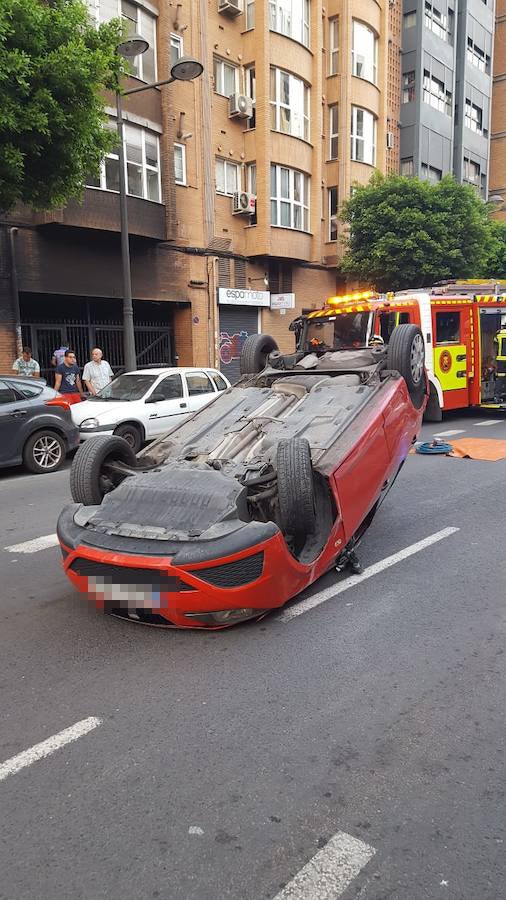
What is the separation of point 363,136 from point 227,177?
279 inches

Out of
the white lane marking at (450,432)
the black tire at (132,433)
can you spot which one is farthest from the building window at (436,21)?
the black tire at (132,433)

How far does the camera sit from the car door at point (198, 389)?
11.5m

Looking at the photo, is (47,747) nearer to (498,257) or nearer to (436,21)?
(498,257)

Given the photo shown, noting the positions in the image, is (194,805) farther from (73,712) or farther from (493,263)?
(493,263)

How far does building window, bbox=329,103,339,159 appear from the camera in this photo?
981 inches

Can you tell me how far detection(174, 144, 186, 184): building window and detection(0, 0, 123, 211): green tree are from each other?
9229mm

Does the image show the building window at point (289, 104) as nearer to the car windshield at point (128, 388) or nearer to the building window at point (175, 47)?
the building window at point (175, 47)

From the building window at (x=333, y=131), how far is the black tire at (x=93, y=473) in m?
23.3

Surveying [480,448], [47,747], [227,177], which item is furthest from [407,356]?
[227,177]

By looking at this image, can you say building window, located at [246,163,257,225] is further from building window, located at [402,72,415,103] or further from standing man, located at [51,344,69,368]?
building window, located at [402,72,415,103]

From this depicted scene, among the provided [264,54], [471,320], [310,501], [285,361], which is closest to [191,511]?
[310,501]

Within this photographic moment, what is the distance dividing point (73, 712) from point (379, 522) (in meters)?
4.01

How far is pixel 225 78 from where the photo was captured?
2123 cm

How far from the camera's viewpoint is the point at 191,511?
414 centimetres
